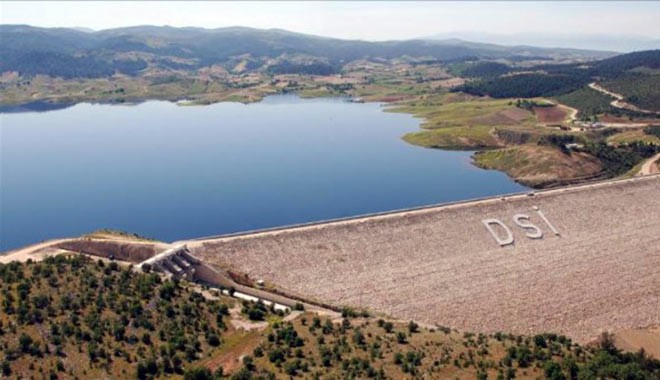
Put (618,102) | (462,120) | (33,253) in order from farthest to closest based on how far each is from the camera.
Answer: (618,102)
(462,120)
(33,253)

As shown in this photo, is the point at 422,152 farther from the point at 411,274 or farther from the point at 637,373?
the point at 637,373

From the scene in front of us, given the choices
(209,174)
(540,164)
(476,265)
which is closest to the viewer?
(476,265)

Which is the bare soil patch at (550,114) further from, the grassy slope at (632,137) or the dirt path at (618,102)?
the grassy slope at (632,137)

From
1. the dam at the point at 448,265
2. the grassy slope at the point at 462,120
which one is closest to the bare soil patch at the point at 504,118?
the grassy slope at the point at 462,120

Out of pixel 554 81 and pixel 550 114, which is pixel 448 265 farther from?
pixel 554 81

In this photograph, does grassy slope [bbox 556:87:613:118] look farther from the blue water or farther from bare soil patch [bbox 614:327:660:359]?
bare soil patch [bbox 614:327:660:359]

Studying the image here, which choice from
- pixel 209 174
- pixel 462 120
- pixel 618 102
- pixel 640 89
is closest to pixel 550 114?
pixel 618 102
